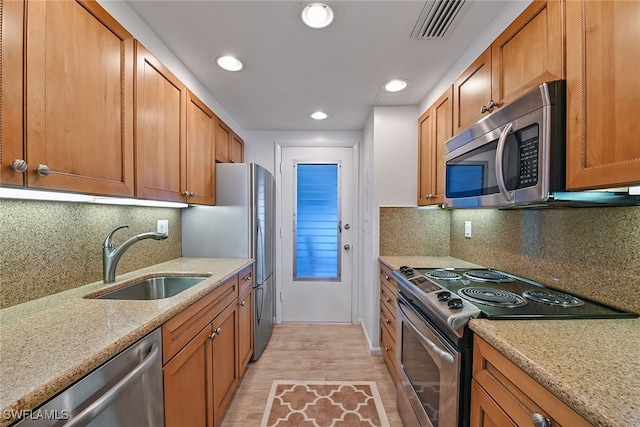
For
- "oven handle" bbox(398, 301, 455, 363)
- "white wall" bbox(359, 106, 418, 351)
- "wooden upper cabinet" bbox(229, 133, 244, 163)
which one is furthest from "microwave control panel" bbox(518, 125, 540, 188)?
"wooden upper cabinet" bbox(229, 133, 244, 163)

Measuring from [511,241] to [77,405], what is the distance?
2.06m

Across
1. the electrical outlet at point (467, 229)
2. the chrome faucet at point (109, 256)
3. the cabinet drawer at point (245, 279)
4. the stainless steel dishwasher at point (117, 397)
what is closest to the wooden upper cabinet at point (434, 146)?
the electrical outlet at point (467, 229)

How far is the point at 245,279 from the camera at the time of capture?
6.88ft

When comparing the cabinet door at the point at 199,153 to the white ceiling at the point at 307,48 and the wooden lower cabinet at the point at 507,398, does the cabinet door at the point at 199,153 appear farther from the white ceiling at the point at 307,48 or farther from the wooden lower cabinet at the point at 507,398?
the wooden lower cabinet at the point at 507,398

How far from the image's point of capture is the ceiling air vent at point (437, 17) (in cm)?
129

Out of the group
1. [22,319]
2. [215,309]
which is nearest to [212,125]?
[215,309]

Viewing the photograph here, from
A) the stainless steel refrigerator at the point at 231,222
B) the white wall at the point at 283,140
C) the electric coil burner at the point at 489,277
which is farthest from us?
the white wall at the point at 283,140

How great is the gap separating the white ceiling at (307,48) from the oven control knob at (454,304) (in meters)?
1.38

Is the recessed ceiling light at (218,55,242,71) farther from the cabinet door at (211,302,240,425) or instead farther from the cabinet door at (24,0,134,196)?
the cabinet door at (211,302,240,425)

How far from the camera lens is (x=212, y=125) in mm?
2252

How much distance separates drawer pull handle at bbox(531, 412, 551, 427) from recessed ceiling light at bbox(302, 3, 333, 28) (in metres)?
1.73

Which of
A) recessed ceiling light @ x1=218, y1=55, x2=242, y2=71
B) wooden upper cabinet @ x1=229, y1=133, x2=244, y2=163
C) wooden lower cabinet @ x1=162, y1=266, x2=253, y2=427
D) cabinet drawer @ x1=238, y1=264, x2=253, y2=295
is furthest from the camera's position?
wooden upper cabinet @ x1=229, y1=133, x2=244, y2=163

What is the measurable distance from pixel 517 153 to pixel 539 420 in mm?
922

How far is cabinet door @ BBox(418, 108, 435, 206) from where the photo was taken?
84.0 inches
